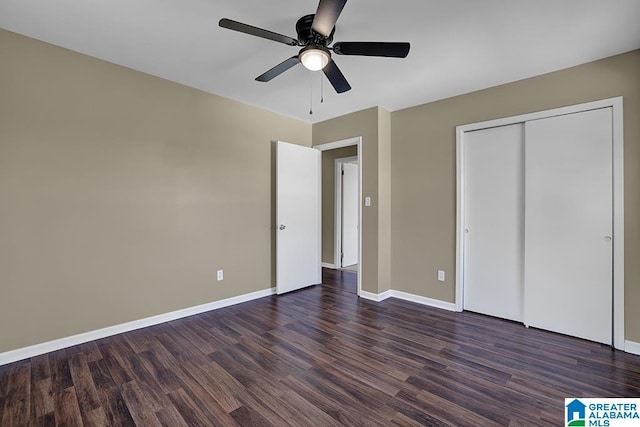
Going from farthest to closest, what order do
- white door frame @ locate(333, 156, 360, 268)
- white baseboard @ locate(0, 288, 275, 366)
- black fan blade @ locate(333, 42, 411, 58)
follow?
1. white door frame @ locate(333, 156, 360, 268)
2. white baseboard @ locate(0, 288, 275, 366)
3. black fan blade @ locate(333, 42, 411, 58)

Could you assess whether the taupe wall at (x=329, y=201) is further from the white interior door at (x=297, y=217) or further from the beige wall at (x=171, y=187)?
the beige wall at (x=171, y=187)

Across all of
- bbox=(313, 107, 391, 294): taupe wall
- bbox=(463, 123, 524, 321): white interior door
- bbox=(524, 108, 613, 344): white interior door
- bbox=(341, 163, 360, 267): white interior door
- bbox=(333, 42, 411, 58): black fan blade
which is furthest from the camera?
bbox=(341, 163, 360, 267): white interior door

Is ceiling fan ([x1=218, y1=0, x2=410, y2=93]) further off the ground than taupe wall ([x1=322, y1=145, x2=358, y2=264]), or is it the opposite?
ceiling fan ([x1=218, y1=0, x2=410, y2=93])

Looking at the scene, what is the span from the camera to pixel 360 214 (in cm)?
396

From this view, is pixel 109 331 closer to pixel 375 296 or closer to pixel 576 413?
pixel 375 296

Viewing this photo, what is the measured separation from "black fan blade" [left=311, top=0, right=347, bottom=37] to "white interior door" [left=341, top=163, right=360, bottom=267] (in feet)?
13.5

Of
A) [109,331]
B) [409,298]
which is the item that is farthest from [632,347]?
[109,331]

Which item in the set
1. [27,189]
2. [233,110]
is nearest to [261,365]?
[27,189]

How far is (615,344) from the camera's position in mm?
2473

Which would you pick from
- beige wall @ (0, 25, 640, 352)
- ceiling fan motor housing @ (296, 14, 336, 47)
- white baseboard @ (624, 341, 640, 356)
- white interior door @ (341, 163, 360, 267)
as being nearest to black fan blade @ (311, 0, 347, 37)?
ceiling fan motor housing @ (296, 14, 336, 47)

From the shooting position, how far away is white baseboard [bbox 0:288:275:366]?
228 centimetres

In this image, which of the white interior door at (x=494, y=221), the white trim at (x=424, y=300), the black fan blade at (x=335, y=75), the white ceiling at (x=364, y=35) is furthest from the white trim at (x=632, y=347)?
the black fan blade at (x=335, y=75)
